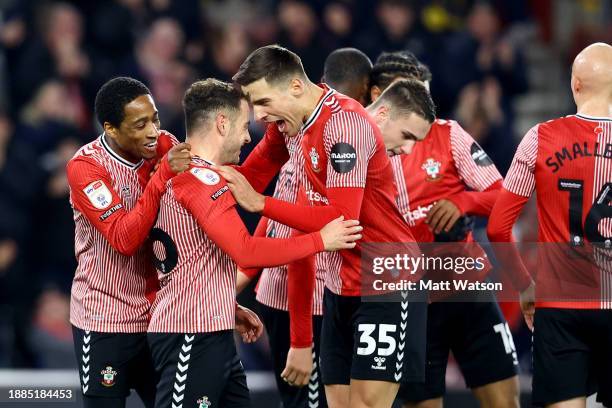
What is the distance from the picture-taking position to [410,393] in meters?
5.57

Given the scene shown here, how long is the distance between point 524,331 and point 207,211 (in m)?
4.98

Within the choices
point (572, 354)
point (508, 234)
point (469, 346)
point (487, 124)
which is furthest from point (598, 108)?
point (487, 124)

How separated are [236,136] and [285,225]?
477mm

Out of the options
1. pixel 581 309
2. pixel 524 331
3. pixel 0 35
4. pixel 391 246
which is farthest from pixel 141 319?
pixel 0 35

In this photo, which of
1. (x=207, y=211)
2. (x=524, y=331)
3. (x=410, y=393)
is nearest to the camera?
(x=207, y=211)

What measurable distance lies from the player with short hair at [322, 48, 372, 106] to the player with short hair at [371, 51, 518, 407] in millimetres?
443

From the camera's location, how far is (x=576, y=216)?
4.68 metres

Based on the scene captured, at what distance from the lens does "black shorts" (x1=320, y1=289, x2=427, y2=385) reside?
4633 millimetres

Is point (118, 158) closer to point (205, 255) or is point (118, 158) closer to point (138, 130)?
point (138, 130)

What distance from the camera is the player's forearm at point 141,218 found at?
14.5ft

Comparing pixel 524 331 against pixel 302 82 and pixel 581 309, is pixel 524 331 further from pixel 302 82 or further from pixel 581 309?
pixel 302 82

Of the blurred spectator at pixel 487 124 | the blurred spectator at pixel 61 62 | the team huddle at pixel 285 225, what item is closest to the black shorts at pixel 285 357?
the team huddle at pixel 285 225

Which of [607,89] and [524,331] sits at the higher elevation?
[607,89]

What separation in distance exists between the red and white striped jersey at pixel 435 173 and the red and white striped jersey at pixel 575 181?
2.47ft
